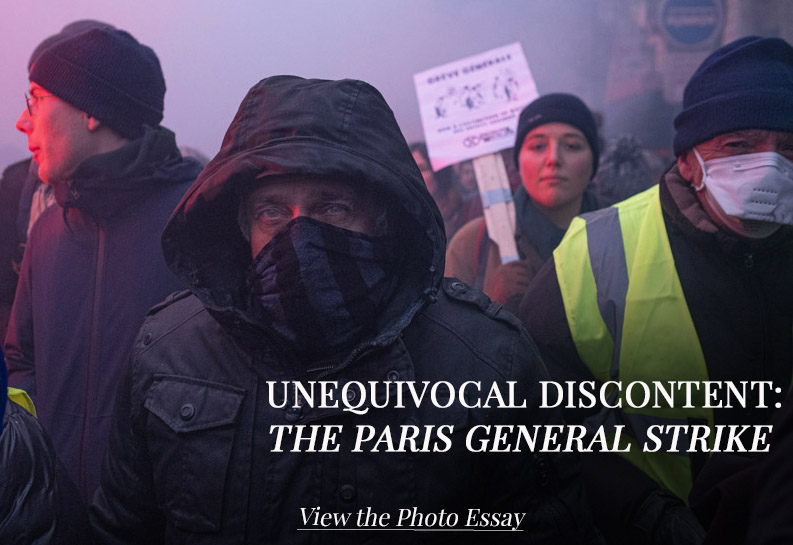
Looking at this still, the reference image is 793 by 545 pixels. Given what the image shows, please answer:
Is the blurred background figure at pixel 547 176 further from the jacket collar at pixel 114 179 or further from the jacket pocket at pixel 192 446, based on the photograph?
the jacket pocket at pixel 192 446

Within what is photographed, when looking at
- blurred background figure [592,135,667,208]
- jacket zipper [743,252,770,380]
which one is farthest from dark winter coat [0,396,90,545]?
blurred background figure [592,135,667,208]

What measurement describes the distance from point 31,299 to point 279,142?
4.33 feet

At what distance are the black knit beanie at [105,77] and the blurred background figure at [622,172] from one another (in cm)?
273

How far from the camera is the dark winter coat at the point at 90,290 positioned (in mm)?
2113

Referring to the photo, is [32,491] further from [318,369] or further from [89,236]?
[89,236]

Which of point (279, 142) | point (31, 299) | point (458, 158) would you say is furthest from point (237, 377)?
point (458, 158)

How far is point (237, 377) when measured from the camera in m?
1.56


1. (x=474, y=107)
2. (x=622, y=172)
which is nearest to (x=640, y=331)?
(x=474, y=107)

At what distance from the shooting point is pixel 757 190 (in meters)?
2.01

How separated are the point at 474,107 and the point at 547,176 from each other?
528 millimetres

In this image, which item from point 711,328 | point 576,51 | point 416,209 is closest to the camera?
point 416,209

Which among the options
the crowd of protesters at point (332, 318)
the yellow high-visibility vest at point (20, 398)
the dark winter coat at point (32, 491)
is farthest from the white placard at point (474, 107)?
the dark winter coat at point (32, 491)

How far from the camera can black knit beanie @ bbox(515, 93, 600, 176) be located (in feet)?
10.4

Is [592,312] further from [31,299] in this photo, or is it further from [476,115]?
[31,299]
